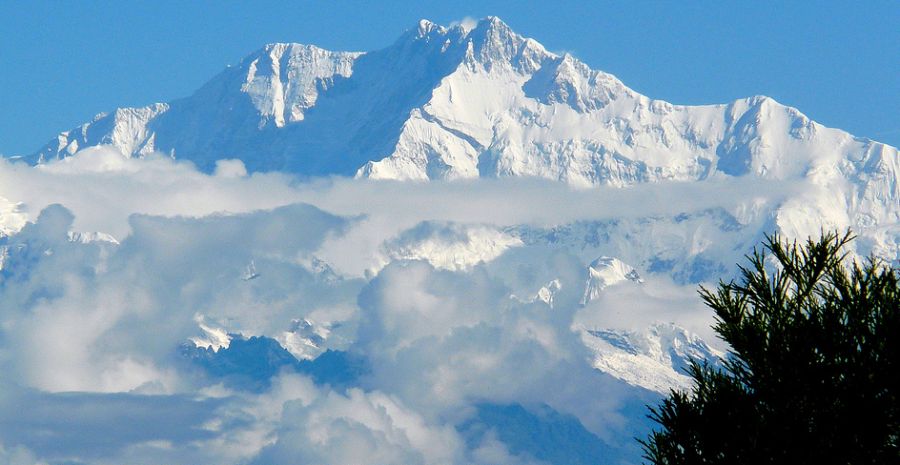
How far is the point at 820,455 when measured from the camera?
2067 cm

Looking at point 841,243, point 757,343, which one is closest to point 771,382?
point 757,343

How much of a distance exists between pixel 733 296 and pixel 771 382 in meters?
1.59

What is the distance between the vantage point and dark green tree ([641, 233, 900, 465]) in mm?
20734

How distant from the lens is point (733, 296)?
73.6ft

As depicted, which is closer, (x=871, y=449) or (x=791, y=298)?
(x=871, y=449)

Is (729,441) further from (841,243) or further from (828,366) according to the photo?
(841,243)

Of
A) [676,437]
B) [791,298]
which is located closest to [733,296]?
[791,298]

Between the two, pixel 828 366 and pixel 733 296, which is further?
pixel 733 296

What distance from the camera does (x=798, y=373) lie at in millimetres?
21078

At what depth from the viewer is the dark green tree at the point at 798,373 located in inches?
816

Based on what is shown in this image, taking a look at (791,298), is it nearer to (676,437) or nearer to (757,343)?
(757,343)

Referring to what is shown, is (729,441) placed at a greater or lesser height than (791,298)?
lesser

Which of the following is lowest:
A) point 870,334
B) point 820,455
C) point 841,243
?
point 820,455

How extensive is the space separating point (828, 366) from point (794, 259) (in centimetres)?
181
